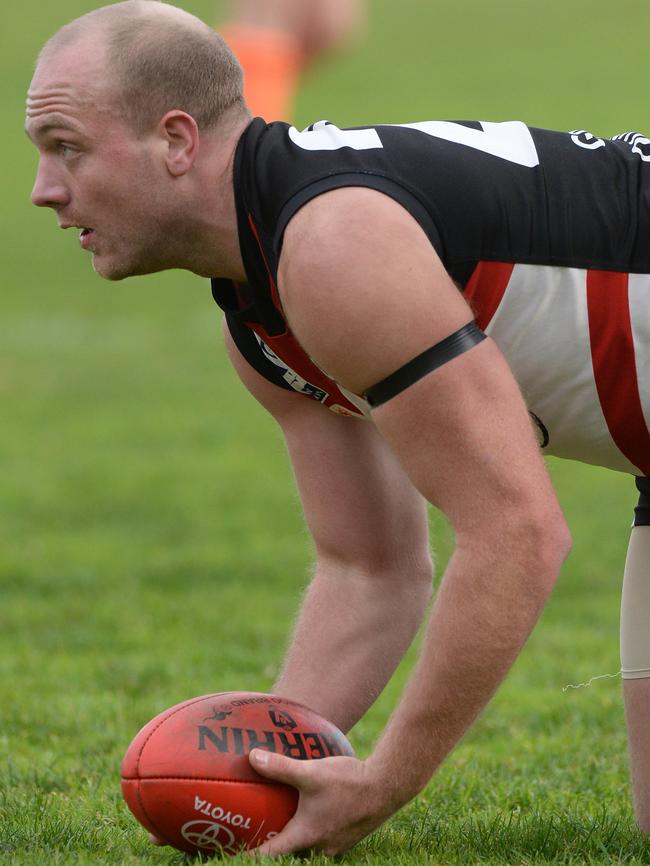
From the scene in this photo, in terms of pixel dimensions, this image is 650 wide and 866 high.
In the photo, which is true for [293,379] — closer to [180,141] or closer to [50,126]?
A: [180,141]

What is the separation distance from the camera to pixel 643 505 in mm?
4488

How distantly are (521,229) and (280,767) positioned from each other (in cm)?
134

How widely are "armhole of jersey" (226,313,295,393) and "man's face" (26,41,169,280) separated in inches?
16.4

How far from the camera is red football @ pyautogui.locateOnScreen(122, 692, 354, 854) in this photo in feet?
12.5

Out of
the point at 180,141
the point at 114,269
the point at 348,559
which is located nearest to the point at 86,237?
the point at 114,269

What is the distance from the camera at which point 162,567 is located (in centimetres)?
877

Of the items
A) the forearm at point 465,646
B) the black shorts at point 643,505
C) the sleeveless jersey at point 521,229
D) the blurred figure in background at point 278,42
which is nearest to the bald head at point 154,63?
the sleeveless jersey at point 521,229

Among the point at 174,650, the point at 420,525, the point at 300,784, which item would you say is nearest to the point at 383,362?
the point at 300,784

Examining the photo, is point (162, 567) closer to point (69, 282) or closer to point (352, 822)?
point (352, 822)

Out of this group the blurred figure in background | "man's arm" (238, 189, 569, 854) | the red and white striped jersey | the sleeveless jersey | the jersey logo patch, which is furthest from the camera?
the blurred figure in background

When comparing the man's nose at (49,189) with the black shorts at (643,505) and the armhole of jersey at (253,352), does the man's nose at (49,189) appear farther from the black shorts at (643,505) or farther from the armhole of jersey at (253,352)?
the black shorts at (643,505)

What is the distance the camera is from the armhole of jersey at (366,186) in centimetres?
345

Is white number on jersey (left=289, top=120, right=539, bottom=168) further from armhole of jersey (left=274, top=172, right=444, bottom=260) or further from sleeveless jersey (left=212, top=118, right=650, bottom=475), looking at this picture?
armhole of jersey (left=274, top=172, right=444, bottom=260)

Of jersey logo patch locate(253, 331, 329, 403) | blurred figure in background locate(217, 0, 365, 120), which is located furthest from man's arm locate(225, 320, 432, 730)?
blurred figure in background locate(217, 0, 365, 120)
